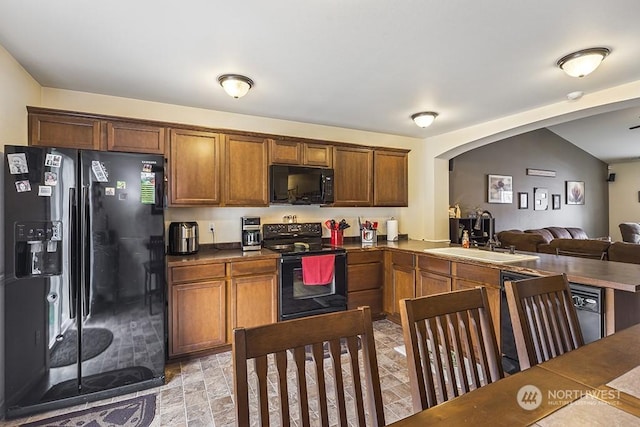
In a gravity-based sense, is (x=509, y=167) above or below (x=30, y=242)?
above

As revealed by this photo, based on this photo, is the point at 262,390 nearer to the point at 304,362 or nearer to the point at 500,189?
the point at 304,362

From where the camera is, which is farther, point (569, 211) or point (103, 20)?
point (569, 211)

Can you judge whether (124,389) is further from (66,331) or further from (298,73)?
(298,73)

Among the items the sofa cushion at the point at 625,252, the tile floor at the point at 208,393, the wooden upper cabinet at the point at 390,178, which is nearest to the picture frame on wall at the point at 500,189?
the wooden upper cabinet at the point at 390,178

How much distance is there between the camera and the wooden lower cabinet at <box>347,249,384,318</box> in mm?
3812

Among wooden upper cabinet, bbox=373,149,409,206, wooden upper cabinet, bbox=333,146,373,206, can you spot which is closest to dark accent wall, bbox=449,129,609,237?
wooden upper cabinet, bbox=373,149,409,206

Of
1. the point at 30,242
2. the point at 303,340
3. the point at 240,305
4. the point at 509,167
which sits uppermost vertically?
the point at 509,167

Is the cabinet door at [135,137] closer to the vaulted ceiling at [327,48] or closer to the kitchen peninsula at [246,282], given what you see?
the vaulted ceiling at [327,48]

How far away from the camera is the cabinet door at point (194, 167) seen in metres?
3.18

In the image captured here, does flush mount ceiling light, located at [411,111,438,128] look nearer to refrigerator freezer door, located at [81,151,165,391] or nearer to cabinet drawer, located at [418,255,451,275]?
cabinet drawer, located at [418,255,451,275]

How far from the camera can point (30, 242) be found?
2172 millimetres

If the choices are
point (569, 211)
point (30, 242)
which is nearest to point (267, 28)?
point (30, 242)

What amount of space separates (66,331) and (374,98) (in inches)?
123

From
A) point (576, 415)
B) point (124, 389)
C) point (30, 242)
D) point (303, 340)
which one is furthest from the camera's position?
point (124, 389)
